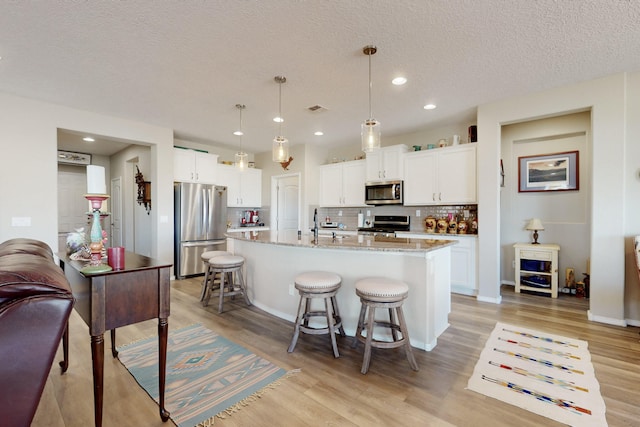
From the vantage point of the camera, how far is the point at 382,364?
225 cm

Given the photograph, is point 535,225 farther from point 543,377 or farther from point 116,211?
point 116,211

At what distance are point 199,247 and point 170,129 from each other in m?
2.09

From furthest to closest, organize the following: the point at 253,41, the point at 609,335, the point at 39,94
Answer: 1. the point at 39,94
2. the point at 609,335
3. the point at 253,41

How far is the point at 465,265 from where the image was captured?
4164 mm

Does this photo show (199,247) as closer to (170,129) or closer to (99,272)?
(170,129)

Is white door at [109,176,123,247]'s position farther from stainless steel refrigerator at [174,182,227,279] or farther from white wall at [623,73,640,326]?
white wall at [623,73,640,326]

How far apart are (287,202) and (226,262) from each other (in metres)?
3.33

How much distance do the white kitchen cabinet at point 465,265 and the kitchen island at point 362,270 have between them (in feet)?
4.59

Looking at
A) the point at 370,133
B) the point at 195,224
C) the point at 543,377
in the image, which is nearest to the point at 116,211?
the point at 195,224

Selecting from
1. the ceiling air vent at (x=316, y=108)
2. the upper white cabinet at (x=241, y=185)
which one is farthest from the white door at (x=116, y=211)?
the ceiling air vent at (x=316, y=108)

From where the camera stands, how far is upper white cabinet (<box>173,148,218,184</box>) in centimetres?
521

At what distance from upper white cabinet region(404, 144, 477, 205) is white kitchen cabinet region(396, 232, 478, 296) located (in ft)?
1.96

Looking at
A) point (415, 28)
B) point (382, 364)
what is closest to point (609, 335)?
point (382, 364)

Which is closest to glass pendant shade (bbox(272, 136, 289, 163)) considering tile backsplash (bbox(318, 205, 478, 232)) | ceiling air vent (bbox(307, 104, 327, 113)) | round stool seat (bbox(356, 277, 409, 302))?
ceiling air vent (bbox(307, 104, 327, 113))
